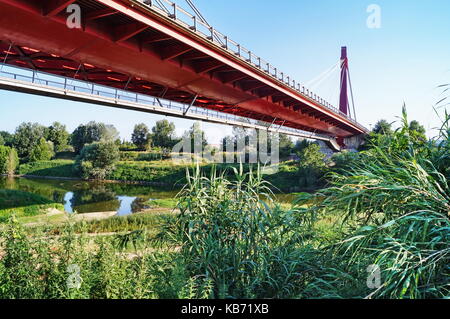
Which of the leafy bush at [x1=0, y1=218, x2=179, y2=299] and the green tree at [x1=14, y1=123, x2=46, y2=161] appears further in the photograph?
the green tree at [x1=14, y1=123, x2=46, y2=161]

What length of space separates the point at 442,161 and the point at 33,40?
437 inches

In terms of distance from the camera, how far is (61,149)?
5412 centimetres

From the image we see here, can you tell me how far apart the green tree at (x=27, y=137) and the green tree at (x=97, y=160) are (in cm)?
1289

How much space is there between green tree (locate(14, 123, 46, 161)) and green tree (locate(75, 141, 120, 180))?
1289 centimetres

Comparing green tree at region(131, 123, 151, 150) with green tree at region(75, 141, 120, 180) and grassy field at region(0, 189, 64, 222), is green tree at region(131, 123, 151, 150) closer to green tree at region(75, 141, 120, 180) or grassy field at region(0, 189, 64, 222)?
green tree at region(75, 141, 120, 180)

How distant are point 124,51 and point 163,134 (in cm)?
4710

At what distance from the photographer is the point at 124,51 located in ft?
32.9

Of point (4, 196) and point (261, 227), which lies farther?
point (4, 196)

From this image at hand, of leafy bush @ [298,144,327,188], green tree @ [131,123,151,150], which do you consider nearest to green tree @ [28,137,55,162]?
green tree @ [131,123,151,150]

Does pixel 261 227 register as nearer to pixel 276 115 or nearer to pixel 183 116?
pixel 183 116

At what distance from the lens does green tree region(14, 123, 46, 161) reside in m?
46.8

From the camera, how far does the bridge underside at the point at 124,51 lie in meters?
7.64
